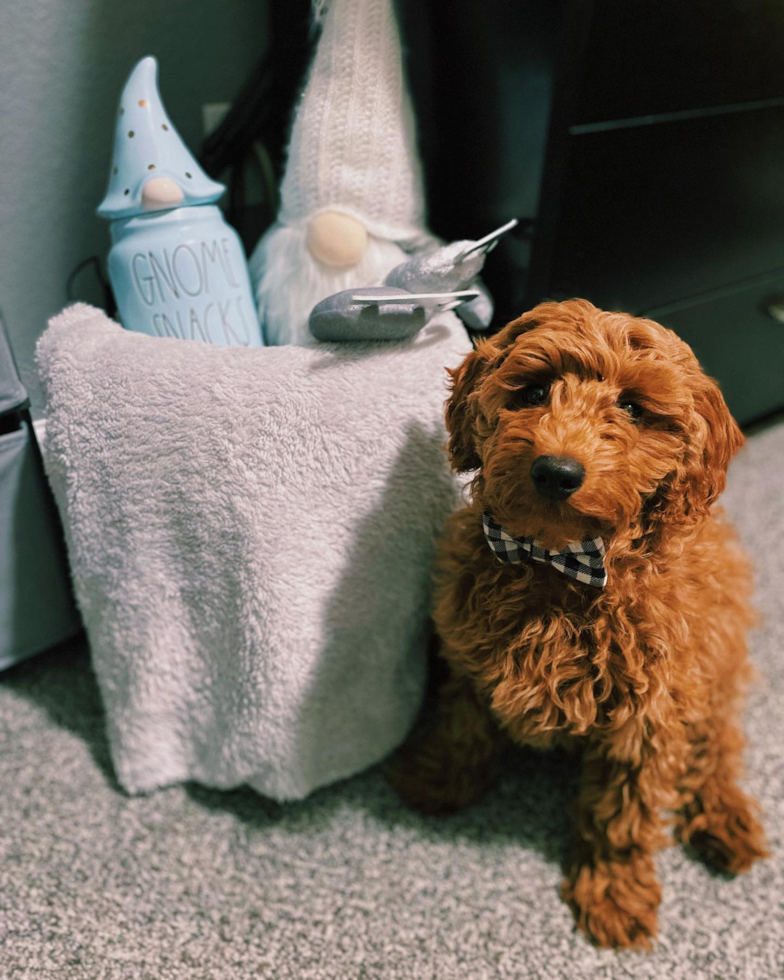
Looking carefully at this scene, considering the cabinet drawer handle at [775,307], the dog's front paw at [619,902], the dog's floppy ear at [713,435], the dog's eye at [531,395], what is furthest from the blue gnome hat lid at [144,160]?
the cabinet drawer handle at [775,307]

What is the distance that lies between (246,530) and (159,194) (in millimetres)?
446

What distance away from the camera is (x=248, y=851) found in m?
0.92

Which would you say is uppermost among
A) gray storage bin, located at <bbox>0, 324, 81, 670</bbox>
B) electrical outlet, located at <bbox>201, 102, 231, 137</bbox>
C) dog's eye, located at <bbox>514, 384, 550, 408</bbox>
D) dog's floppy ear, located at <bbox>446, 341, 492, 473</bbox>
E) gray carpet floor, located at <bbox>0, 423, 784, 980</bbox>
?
electrical outlet, located at <bbox>201, 102, 231, 137</bbox>

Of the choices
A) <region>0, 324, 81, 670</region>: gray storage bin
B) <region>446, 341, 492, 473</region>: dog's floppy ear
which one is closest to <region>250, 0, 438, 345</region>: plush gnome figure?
<region>446, 341, 492, 473</region>: dog's floppy ear

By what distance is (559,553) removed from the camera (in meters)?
0.68

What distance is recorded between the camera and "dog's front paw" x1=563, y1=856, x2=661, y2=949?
826mm

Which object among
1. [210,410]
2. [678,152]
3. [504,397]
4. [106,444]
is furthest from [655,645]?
[678,152]

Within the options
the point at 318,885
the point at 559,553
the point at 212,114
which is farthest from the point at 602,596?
the point at 212,114

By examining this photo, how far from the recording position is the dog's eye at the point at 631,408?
24.7 inches

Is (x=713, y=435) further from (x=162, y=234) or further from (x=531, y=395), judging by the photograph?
(x=162, y=234)

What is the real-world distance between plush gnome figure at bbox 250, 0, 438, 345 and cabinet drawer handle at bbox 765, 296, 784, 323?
2.85ft

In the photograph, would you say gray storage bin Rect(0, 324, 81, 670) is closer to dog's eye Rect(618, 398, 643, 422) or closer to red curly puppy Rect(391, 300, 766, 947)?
red curly puppy Rect(391, 300, 766, 947)

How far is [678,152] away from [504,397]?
0.68 meters

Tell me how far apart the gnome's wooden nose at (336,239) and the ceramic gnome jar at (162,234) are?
0.40ft
